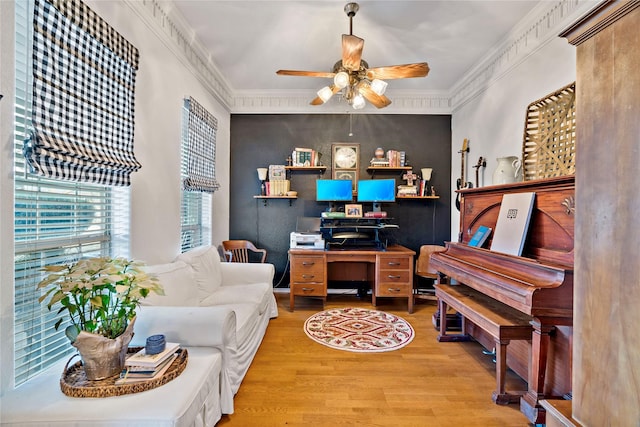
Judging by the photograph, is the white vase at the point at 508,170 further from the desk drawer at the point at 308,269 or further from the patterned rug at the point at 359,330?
the desk drawer at the point at 308,269

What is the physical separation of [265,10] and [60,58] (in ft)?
5.01

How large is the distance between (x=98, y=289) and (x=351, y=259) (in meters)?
2.53

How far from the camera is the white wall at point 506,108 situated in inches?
86.7

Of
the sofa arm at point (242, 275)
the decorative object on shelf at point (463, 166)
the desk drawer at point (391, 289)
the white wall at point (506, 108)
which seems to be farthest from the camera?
the decorative object on shelf at point (463, 166)

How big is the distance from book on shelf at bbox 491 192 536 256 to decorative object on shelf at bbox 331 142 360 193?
2105mm

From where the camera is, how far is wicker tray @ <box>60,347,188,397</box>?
45.3 inches

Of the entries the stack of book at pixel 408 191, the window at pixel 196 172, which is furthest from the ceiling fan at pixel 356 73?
the stack of book at pixel 408 191

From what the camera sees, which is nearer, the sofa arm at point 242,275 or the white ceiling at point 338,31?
the white ceiling at point 338,31

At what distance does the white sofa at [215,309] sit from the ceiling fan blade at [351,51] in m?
1.96

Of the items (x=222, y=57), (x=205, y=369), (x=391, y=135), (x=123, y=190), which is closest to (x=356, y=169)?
(x=391, y=135)

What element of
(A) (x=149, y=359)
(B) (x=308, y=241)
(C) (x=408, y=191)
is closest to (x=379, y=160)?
(C) (x=408, y=191)

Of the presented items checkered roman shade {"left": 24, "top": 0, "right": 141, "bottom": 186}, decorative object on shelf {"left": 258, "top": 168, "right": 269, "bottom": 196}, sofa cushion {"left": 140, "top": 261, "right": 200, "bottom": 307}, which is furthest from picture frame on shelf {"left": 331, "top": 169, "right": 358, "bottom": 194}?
checkered roman shade {"left": 24, "top": 0, "right": 141, "bottom": 186}

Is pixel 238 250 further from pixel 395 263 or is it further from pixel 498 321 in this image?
pixel 498 321

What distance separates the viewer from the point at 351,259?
334 centimetres
